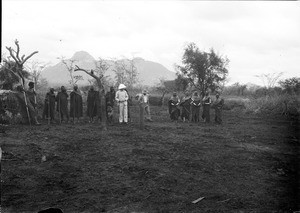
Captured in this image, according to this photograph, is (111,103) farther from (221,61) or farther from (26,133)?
(221,61)

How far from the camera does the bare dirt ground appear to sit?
5.05 meters

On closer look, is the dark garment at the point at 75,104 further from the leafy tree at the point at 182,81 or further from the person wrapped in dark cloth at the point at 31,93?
the leafy tree at the point at 182,81

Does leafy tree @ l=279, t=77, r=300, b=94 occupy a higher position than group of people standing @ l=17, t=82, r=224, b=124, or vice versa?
leafy tree @ l=279, t=77, r=300, b=94

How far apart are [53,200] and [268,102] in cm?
1868

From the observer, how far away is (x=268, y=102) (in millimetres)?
21094

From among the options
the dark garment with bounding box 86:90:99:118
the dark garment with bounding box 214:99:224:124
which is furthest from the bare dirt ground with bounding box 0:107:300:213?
the dark garment with bounding box 214:99:224:124

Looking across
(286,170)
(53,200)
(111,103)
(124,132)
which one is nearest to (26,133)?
(124,132)

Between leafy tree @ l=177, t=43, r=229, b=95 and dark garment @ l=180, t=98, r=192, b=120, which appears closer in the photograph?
dark garment @ l=180, t=98, r=192, b=120

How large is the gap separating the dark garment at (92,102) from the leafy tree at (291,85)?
52.1 feet

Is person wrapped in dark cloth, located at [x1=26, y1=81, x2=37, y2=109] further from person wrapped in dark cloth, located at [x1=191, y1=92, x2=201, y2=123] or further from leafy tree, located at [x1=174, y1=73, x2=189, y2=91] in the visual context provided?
leafy tree, located at [x1=174, y1=73, x2=189, y2=91]

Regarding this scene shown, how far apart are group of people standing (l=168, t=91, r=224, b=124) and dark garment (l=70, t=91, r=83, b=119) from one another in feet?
14.8

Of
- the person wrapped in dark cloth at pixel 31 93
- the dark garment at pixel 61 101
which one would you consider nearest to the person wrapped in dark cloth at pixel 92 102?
the dark garment at pixel 61 101

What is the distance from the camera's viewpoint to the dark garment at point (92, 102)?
1397cm

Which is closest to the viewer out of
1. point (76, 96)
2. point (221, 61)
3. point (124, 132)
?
point (124, 132)
